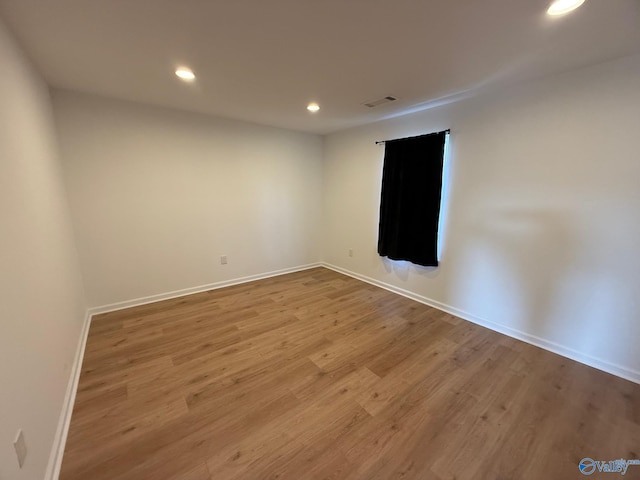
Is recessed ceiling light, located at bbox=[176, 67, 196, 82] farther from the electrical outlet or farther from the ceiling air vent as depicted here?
the electrical outlet

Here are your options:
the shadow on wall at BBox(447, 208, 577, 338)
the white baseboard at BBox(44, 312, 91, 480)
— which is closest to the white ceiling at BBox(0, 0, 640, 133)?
the shadow on wall at BBox(447, 208, 577, 338)

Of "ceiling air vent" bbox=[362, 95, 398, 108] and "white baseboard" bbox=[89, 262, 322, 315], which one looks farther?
"white baseboard" bbox=[89, 262, 322, 315]

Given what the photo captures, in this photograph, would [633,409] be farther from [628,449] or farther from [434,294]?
[434,294]

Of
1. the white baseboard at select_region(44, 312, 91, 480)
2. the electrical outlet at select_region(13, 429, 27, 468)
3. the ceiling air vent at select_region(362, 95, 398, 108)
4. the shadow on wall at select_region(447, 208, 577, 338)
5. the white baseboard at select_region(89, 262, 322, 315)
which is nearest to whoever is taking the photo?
the electrical outlet at select_region(13, 429, 27, 468)

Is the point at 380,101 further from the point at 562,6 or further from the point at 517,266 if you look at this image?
the point at 517,266

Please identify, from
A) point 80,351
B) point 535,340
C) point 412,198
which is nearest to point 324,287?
point 412,198

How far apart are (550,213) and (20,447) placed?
11.5 ft

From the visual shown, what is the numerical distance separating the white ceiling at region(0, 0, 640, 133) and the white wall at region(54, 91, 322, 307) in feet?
1.33

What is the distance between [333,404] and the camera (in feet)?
5.41

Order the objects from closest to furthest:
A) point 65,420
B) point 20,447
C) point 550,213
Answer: point 20,447
point 65,420
point 550,213

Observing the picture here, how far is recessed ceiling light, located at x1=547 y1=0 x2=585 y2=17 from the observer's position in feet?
4.07

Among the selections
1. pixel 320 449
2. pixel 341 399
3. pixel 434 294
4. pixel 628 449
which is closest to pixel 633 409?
pixel 628 449

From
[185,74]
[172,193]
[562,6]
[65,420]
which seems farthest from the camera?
[172,193]

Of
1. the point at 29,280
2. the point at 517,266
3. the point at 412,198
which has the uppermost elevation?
the point at 412,198
